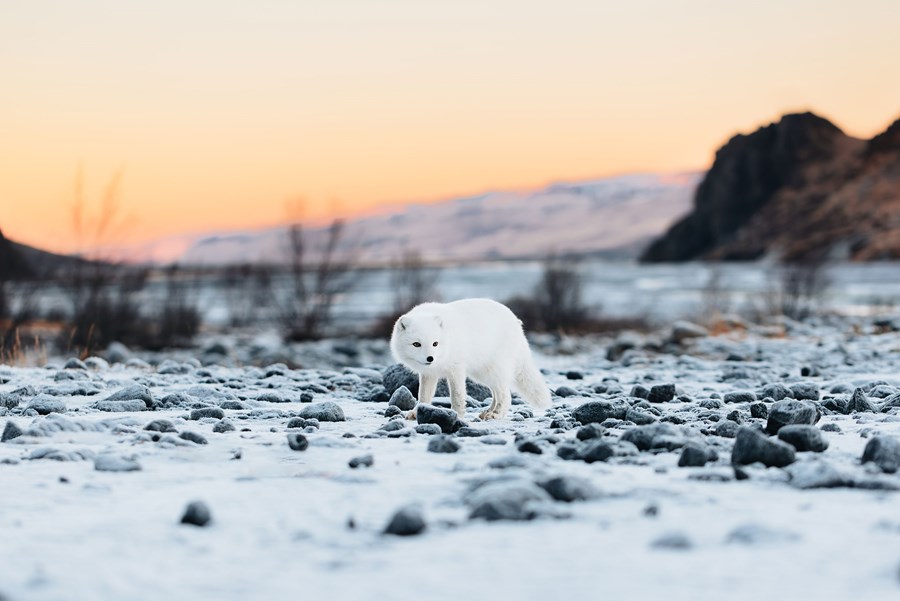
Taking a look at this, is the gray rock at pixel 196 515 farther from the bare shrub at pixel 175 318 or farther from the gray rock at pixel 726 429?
the bare shrub at pixel 175 318

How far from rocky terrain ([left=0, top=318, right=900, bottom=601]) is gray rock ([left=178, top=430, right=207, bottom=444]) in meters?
0.01

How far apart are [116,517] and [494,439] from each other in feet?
6.59

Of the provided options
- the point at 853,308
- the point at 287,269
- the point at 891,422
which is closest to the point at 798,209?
the point at 853,308

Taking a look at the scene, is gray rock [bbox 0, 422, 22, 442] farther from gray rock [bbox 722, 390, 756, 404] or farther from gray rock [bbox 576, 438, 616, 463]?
gray rock [bbox 722, 390, 756, 404]

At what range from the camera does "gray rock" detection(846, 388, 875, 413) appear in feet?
18.7

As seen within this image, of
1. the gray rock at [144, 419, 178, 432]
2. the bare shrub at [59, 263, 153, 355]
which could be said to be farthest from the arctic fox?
the bare shrub at [59, 263, 153, 355]

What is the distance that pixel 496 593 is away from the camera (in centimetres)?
251

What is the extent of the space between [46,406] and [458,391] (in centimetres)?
257

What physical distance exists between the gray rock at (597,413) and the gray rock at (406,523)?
230cm

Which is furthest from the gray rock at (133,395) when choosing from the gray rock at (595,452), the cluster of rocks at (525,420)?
the gray rock at (595,452)

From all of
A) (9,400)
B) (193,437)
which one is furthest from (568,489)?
(9,400)

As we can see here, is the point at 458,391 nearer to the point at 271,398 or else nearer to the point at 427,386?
the point at 427,386

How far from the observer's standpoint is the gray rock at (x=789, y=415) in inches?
190

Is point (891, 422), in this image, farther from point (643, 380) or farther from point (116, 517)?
point (116, 517)
